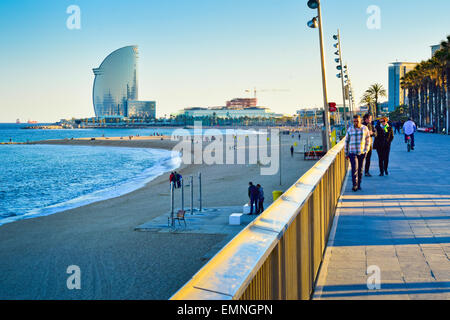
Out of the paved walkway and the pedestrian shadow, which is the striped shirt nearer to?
the paved walkway

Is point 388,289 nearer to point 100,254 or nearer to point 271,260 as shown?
point 271,260

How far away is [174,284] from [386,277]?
635 centimetres

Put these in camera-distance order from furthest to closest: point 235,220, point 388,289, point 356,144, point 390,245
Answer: point 235,220 → point 356,144 → point 390,245 → point 388,289

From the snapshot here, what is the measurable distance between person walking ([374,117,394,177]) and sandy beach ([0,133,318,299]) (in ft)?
15.6

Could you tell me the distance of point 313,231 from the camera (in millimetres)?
3742

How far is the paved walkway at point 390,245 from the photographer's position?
3.39 meters

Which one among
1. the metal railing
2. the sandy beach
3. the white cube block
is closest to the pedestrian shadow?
the metal railing

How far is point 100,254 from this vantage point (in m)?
12.1

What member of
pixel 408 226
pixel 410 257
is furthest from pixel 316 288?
pixel 408 226

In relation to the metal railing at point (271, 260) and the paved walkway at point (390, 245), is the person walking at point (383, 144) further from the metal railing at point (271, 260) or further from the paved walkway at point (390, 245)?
the metal railing at point (271, 260)

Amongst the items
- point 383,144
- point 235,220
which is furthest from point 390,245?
point 235,220

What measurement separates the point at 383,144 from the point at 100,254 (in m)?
7.83

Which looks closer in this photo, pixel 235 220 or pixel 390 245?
pixel 390 245

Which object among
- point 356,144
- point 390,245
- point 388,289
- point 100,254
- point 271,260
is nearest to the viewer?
point 271,260
